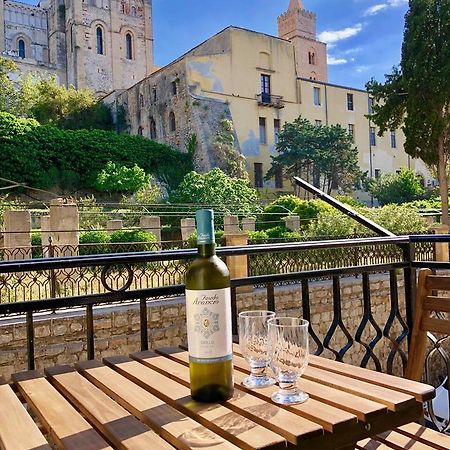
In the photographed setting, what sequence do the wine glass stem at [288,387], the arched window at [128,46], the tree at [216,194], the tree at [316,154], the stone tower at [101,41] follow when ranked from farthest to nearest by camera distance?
1. the arched window at [128,46]
2. the stone tower at [101,41]
3. the tree at [316,154]
4. the tree at [216,194]
5. the wine glass stem at [288,387]

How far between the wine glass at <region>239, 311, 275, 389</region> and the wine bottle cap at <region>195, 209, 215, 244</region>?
28cm

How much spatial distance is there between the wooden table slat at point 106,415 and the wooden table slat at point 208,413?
0.11 m

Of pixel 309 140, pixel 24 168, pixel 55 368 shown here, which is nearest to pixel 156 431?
pixel 55 368

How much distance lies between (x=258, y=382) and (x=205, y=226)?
17.8 inches

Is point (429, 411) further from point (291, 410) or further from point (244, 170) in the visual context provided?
point (244, 170)

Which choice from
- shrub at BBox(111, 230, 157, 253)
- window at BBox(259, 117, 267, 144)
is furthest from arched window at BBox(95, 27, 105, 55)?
shrub at BBox(111, 230, 157, 253)

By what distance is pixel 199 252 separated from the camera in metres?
1.23

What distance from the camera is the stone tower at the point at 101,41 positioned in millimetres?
43344

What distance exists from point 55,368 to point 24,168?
2299 cm

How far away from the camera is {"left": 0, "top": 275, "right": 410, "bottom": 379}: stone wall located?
22.5ft

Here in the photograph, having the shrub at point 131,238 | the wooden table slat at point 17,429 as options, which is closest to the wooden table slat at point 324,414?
the wooden table slat at point 17,429

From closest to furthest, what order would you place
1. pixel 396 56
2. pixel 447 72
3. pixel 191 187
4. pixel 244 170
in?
1. pixel 447 72
2. pixel 396 56
3. pixel 191 187
4. pixel 244 170

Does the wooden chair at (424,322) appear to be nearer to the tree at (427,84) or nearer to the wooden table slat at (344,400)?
the wooden table slat at (344,400)

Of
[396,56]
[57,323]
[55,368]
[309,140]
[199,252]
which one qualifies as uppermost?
[396,56]
